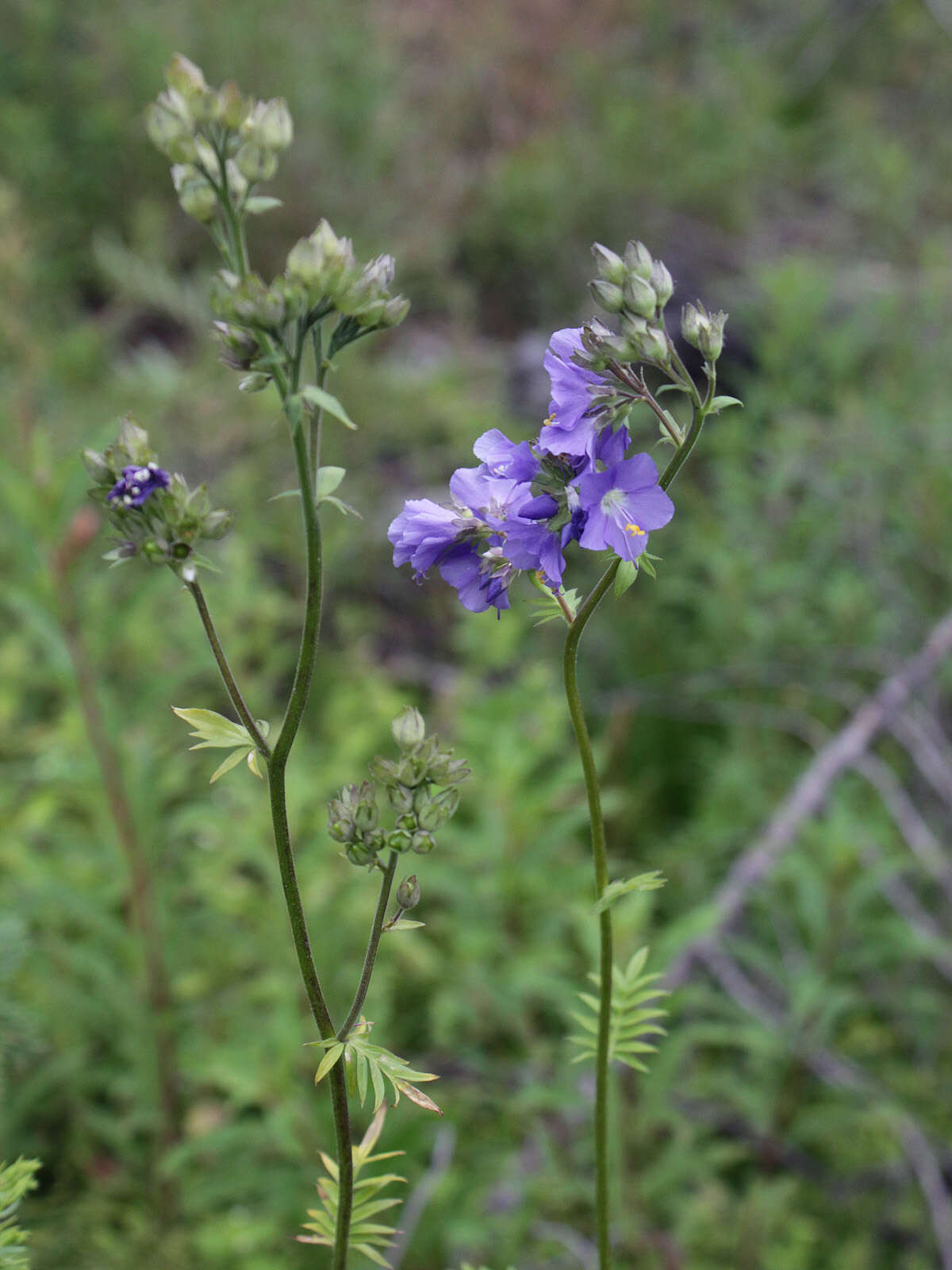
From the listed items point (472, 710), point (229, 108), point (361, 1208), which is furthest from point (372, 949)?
point (472, 710)

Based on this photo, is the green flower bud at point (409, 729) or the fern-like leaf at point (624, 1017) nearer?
the green flower bud at point (409, 729)

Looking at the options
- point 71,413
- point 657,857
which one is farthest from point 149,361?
point 657,857

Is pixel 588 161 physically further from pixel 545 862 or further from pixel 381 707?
pixel 545 862

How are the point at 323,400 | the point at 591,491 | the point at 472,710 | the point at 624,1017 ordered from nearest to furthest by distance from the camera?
the point at 323,400, the point at 591,491, the point at 624,1017, the point at 472,710

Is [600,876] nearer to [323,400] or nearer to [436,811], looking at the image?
[436,811]

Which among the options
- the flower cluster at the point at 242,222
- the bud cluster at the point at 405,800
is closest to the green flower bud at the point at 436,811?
the bud cluster at the point at 405,800

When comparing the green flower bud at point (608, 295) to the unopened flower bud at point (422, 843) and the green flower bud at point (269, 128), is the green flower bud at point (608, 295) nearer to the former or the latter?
the green flower bud at point (269, 128)
